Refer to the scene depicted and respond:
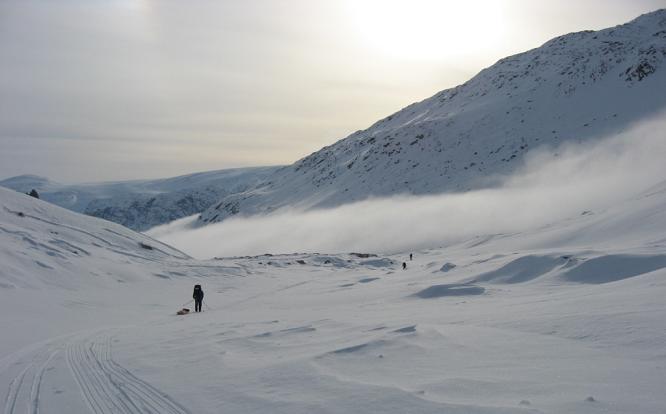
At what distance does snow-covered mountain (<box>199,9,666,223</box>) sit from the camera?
13150 cm

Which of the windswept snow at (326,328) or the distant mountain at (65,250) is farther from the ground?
the distant mountain at (65,250)

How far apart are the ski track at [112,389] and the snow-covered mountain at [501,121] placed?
4718 inches

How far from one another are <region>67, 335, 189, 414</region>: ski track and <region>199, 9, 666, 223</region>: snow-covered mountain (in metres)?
120

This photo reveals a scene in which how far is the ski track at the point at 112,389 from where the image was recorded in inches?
284

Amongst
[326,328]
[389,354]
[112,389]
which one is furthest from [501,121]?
[112,389]

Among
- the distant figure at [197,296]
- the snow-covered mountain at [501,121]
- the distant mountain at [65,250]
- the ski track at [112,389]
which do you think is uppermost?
the snow-covered mountain at [501,121]

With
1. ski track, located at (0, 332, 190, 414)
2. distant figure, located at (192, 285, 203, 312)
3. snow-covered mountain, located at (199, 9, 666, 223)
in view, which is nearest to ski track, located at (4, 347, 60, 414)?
ski track, located at (0, 332, 190, 414)

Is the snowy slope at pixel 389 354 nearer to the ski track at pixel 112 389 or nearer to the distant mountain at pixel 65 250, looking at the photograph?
the ski track at pixel 112 389

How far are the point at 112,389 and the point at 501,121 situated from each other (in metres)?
149

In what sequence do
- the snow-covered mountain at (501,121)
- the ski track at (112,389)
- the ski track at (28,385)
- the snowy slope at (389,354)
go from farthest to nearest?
the snow-covered mountain at (501,121) < the ski track at (28,385) < the ski track at (112,389) < the snowy slope at (389,354)

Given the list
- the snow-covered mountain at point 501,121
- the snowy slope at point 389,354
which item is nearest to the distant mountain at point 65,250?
the snowy slope at point 389,354

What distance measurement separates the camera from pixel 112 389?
8258 mm

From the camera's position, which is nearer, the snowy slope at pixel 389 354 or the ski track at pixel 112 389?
the snowy slope at pixel 389 354

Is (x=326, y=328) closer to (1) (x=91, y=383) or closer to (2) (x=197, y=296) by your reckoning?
(1) (x=91, y=383)
